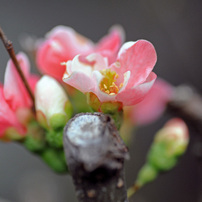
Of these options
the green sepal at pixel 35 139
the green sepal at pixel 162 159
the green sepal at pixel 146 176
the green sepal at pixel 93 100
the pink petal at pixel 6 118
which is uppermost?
the green sepal at pixel 93 100

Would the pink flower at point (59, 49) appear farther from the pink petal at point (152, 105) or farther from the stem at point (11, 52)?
the pink petal at point (152, 105)

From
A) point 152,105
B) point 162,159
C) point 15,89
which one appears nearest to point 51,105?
point 15,89

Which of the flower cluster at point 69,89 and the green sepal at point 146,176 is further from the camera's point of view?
the green sepal at point 146,176

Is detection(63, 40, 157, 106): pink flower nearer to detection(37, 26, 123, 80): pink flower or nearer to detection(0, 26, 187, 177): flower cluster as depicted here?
detection(0, 26, 187, 177): flower cluster

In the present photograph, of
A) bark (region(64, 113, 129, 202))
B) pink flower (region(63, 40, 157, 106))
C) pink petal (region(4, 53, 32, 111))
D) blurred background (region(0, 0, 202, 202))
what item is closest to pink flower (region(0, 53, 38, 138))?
pink petal (region(4, 53, 32, 111))

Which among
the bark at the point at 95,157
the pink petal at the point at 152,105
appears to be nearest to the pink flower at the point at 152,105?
the pink petal at the point at 152,105

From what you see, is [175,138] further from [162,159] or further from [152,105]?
[152,105]
